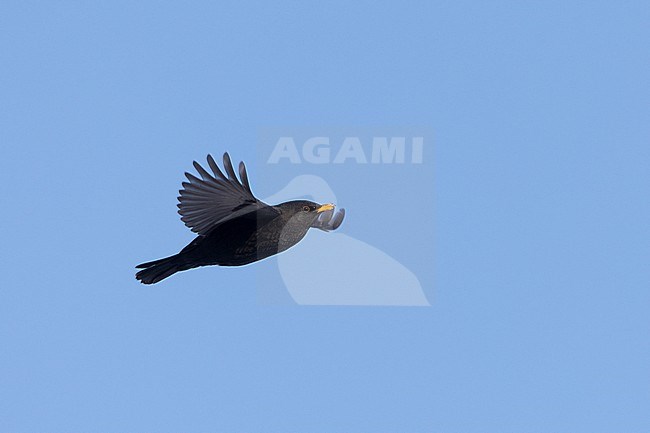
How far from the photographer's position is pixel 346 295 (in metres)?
16.2

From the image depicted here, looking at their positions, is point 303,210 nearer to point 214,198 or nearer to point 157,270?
point 214,198

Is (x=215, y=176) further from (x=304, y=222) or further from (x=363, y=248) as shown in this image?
(x=363, y=248)

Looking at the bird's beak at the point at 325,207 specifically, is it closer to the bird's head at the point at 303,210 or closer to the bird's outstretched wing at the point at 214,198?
the bird's head at the point at 303,210

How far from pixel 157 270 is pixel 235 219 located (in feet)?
5.09

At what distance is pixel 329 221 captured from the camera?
16984 mm

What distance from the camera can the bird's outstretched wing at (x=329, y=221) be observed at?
55.5 feet

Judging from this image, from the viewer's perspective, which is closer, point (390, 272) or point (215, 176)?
point (215, 176)

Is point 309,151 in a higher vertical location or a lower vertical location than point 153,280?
higher

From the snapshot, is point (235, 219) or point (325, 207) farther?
point (325, 207)

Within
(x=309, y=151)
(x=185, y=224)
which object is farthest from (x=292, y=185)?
(x=185, y=224)

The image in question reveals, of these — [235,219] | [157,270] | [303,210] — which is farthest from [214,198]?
[157,270]

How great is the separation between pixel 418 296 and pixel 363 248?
1.05 meters

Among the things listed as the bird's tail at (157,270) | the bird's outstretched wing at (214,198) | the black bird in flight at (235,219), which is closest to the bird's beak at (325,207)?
the black bird in flight at (235,219)

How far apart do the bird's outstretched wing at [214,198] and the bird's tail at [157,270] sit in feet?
2.84
